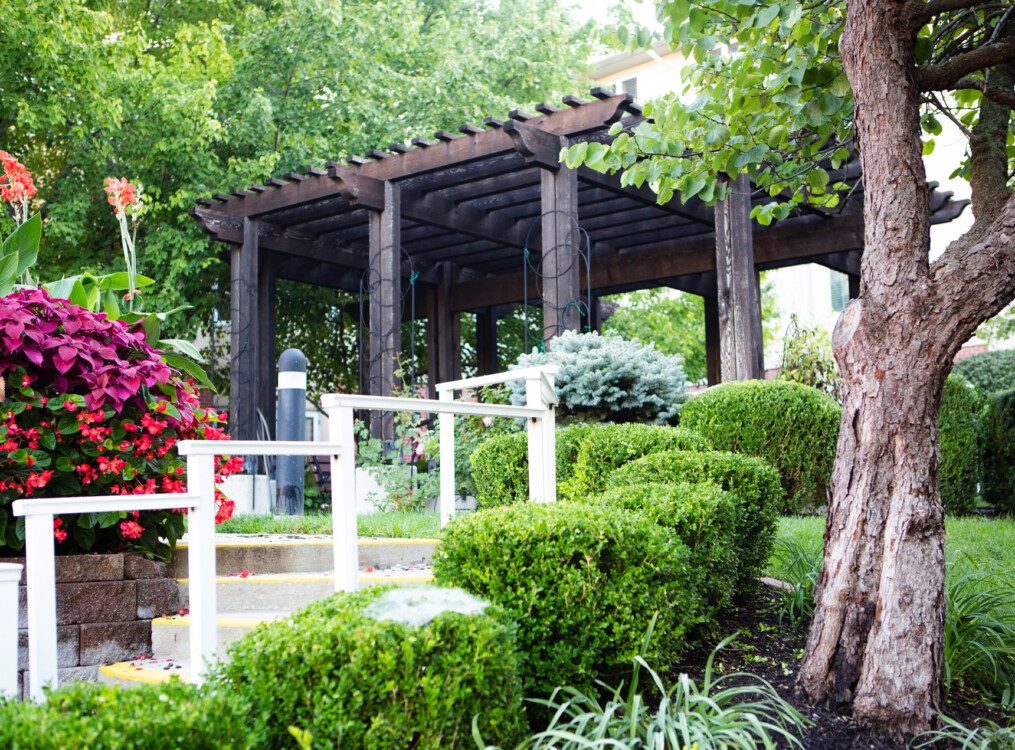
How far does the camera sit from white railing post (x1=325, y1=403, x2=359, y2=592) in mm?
3371

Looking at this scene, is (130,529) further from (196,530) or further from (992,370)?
(992,370)

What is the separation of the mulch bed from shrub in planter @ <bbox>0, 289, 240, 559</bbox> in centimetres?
239

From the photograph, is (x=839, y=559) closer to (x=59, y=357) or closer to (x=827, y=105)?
(x=827, y=105)

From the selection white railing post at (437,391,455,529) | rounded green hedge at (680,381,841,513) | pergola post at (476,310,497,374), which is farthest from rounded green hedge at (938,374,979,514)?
pergola post at (476,310,497,374)

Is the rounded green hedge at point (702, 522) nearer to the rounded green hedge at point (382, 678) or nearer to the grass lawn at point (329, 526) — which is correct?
the rounded green hedge at point (382, 678)

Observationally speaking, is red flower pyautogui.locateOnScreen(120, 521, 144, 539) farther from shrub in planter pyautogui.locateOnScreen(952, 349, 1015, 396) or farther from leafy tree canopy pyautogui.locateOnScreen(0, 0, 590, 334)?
shrub in planter pyautogui.locateOnScreen(952, 349, 1015, 396)

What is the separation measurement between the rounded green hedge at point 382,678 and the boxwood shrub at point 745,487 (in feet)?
6.67

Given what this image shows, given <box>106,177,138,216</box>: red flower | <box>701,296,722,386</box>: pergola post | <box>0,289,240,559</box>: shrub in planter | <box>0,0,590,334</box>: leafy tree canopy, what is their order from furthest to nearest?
<box>701,296,722,386</box>: pergola post → <box>0,0,590,334</box>: leafy tree canopy → <box>106,177,138,216</box>: red flower → <box>0,289,240,559</box>: shrub in planter

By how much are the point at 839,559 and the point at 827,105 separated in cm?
224

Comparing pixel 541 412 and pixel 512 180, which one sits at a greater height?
pixel 512 180

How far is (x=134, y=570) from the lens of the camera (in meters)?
4.18

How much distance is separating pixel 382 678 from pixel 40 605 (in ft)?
3.86

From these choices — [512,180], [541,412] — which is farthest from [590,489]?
[512,180]

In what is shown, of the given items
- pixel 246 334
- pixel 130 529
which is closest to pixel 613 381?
pixel 130 529
